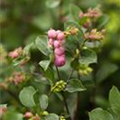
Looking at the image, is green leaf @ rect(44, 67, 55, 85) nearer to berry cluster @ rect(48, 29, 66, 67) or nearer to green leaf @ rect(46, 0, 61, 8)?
→ berry cluster @ rect(48, 29, 66, 67)

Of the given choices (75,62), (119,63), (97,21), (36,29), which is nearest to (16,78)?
(75,62)

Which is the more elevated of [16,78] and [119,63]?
[16,78]

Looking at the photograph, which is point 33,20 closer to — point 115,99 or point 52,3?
point 52,3

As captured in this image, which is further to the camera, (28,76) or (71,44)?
(28,76)

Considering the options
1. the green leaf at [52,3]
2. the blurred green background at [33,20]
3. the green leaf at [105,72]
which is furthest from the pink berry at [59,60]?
the blurred green background at [33,20]

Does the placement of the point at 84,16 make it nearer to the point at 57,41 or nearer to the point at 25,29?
the point at 57,41

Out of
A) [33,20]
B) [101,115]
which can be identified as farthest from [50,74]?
[33,20]

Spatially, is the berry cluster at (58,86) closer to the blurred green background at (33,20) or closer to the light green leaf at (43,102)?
the light green leaf at (43,102)
